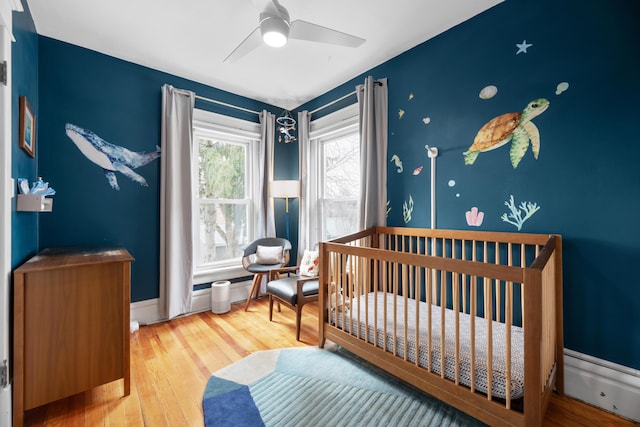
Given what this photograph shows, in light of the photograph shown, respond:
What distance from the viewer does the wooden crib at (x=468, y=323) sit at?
48.1 inches

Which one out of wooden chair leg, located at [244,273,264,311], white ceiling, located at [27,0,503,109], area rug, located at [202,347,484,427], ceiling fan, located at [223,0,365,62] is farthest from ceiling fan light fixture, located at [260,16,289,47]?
wooden chair leg, located at [244,273,264,311]

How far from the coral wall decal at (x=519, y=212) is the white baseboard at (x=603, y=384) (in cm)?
80

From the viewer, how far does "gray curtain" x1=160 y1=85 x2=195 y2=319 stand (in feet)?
9.18

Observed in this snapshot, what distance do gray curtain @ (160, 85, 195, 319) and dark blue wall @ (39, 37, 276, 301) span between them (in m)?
0.11

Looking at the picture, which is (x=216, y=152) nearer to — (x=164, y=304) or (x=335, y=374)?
(x=164, y=304)

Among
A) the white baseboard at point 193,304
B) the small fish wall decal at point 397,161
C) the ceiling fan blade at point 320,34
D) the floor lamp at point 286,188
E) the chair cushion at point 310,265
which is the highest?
the ceiling fan blade at point 320,34

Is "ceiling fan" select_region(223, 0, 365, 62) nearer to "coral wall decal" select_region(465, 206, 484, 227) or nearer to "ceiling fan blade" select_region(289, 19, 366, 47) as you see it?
"ceiling fan blade" select_region(289, 19, 366, 47)

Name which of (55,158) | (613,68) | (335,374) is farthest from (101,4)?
(613,68)

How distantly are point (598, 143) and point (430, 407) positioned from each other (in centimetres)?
Result: 171

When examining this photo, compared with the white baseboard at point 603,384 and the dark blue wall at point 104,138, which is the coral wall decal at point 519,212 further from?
the dark blue wall at point 104,138

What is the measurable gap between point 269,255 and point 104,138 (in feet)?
6.19

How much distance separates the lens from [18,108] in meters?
1.65

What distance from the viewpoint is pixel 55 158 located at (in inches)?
93.0

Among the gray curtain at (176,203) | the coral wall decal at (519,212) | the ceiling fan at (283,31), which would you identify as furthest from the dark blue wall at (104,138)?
the coral wall decal at (519,212)
